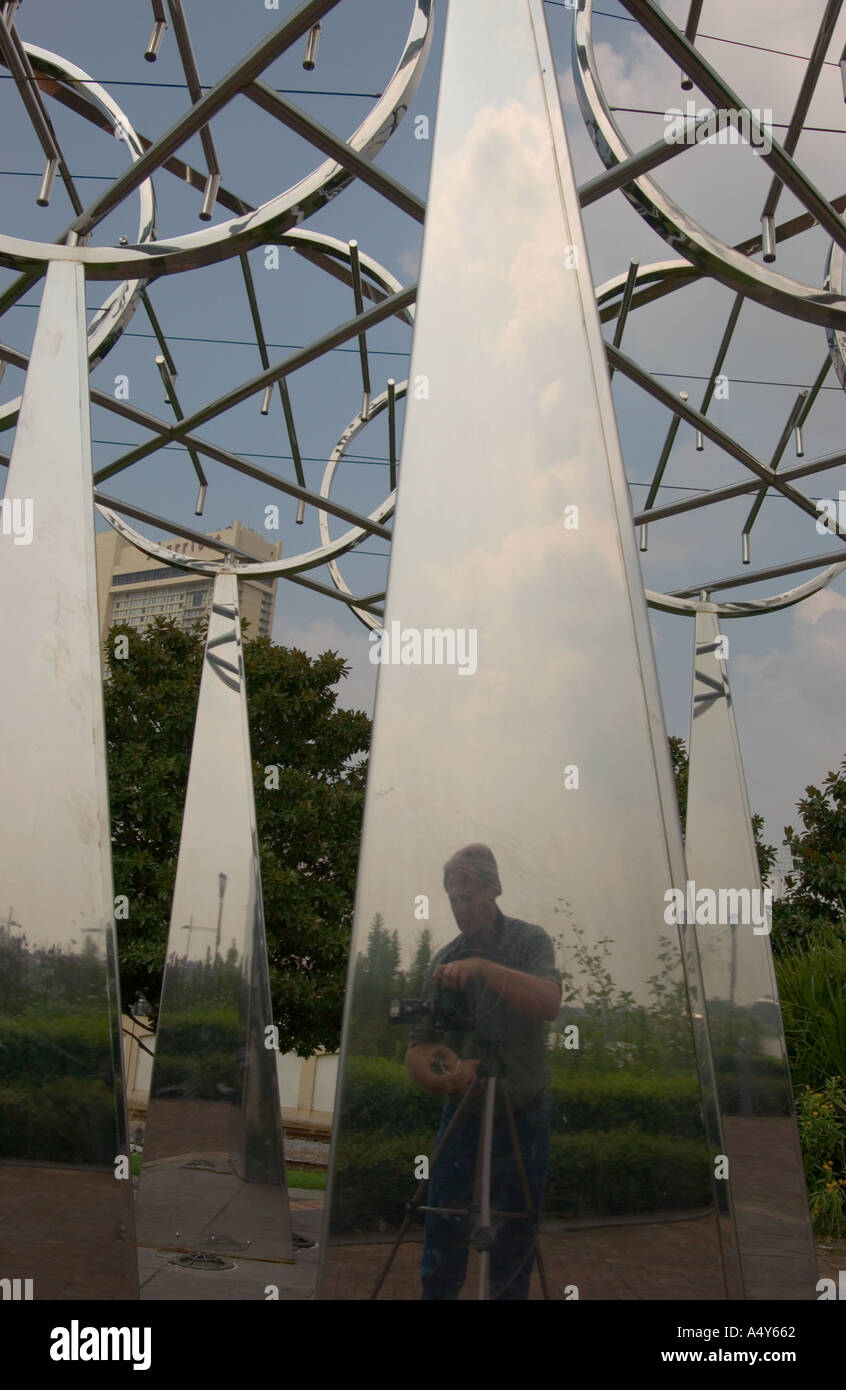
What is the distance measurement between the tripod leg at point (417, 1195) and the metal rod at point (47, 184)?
24.4ft

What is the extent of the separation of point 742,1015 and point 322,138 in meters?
9.24

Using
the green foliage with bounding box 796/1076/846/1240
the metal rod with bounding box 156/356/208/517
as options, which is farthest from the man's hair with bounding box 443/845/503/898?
the green foliage with bounding box 796/1076/846/1240

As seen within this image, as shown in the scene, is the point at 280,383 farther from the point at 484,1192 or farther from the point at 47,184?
the point at 484,1192

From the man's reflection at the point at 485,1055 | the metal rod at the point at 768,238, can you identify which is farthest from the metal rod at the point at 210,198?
the man's reflection at the point at 485,1055

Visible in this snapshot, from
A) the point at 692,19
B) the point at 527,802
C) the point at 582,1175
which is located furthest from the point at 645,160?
the point at 582,1175

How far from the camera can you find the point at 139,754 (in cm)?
2003

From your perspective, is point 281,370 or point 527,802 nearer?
point 527,802

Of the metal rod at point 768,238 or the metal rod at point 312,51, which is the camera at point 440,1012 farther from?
the metal rod at point 768,238

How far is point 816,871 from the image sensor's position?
819 inches

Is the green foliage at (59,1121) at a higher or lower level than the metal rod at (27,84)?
lower

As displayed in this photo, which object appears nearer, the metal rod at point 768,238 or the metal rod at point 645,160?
the metal rod at point 645,160

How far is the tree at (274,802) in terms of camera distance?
64.4ft
